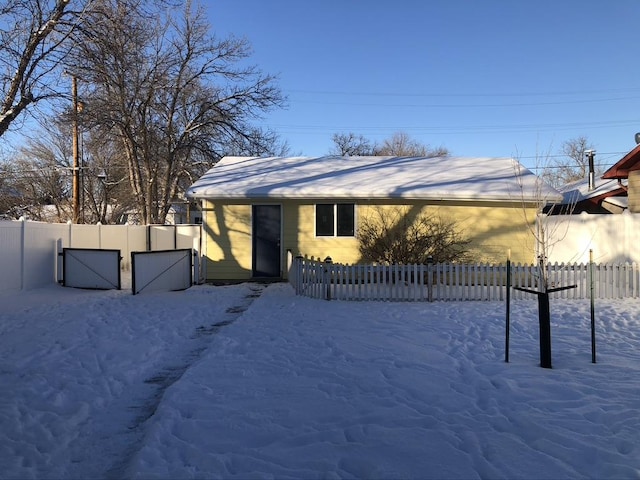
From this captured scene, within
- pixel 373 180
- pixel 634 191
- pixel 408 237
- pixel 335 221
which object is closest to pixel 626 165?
pixel 634 191

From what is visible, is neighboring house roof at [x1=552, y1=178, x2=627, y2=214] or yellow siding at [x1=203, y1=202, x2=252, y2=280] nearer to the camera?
yellow siding at [x1=203, y1=202, x2=252, y2=280]

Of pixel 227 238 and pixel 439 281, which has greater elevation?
pixel 227 238

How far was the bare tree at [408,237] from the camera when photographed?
1185cm

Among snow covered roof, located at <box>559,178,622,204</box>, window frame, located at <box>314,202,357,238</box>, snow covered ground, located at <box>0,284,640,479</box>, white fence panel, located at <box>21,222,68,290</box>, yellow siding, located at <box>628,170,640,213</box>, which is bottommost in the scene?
snow covered ground, located at <box>0,284,640,479</box>

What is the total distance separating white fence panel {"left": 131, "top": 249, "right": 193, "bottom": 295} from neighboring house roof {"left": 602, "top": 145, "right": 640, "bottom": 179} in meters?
13.5

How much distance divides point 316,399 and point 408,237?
27.8ft

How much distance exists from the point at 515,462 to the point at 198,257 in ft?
37.8

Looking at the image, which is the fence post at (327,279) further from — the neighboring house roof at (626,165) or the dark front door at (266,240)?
the neighboring house roof at (626,165)

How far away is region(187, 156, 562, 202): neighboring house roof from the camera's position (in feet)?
41.8

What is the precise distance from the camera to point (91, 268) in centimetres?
1238

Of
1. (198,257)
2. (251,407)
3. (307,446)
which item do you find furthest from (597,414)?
(198,257)

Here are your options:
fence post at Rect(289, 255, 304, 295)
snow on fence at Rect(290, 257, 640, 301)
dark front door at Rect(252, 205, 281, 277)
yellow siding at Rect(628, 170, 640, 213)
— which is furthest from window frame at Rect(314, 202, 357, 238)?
yellow siding at Rect(628, 170, 640, 213)

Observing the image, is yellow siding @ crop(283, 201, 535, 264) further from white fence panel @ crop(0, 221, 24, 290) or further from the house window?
white fence panel @ crop(0, 221, 24, 290)

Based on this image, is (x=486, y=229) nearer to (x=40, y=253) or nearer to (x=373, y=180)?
(x=373, y=180)
